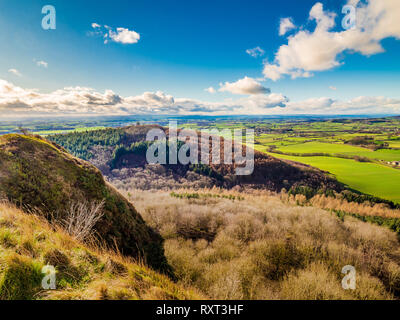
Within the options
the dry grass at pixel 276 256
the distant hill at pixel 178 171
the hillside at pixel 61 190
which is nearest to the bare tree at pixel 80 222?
the hillside at pixel 61 190

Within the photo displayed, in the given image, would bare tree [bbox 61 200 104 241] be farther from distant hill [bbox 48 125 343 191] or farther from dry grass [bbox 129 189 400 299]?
distant hill [bbox 48 125 343 191]

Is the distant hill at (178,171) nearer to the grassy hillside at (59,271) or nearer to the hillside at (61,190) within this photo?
the hillside at (61,190)

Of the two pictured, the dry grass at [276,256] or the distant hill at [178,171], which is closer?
the dry grass at [276,256]

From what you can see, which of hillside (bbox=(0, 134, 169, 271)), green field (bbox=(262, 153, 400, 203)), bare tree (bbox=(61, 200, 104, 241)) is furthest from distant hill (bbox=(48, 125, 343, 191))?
bare tree (bbox=(61, 200, 104, 241))

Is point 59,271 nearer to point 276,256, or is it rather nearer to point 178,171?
point 276,256
